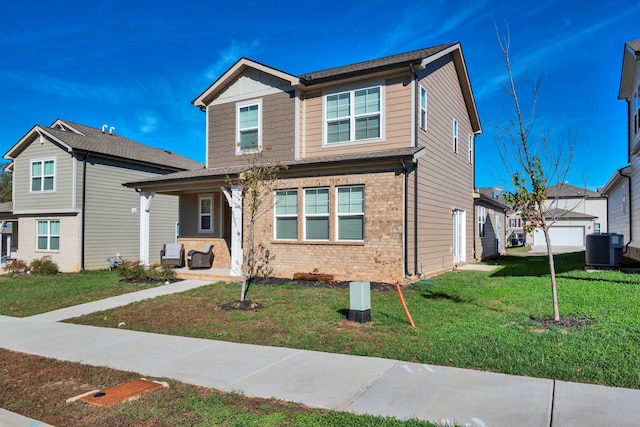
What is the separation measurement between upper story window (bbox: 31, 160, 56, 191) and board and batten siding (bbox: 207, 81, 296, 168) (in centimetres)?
944

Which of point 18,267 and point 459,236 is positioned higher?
point 459,236

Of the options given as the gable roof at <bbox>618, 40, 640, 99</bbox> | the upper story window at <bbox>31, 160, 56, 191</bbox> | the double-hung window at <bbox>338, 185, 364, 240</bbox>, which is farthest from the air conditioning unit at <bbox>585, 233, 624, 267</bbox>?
the upper story window at <bbox>31, 160, 56, 191</bbox>

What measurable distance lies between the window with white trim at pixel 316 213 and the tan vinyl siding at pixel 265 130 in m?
1.74

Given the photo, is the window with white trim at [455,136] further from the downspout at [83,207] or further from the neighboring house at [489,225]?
the downspout at [83,207]

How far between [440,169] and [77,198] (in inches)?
610

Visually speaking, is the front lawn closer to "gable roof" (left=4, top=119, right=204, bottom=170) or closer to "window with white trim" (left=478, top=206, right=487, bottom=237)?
"window with white trim" (left=478, top=206, right=487, bottom=237)

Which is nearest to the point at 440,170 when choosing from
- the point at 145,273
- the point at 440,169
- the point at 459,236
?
the point at 440,169

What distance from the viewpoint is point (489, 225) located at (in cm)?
2269

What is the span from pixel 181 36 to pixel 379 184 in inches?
465

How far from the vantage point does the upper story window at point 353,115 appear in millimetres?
12699

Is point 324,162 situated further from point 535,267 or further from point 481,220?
point 481,220

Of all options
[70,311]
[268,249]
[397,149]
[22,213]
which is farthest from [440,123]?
[22,213]

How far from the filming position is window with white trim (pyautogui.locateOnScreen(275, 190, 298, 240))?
512 inches

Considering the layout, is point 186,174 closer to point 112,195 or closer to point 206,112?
point 206,112
